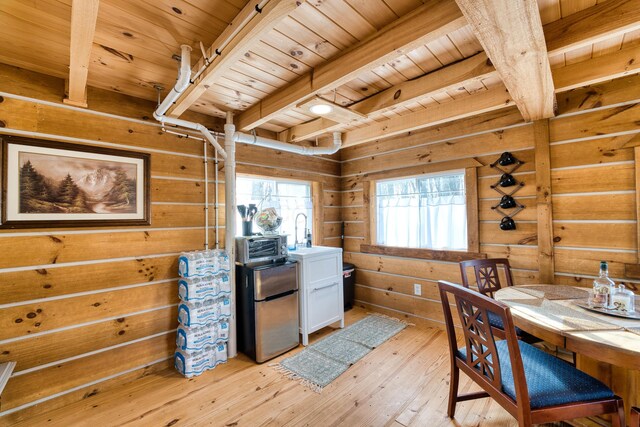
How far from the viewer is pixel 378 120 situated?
2.97 meters

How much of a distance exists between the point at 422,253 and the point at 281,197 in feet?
6.19

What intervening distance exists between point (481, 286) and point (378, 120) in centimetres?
191

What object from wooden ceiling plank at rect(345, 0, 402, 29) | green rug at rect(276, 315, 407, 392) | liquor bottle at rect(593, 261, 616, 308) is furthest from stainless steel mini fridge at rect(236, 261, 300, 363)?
liquor bottle at rect(593, 261, 616, 308)

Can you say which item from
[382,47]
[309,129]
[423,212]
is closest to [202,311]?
[309,129]

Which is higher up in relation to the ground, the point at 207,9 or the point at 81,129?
the point at 207,9

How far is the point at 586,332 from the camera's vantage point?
126 centimetres

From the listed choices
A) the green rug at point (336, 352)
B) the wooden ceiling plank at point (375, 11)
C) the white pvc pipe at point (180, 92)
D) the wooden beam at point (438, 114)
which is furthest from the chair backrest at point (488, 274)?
the white pvc pipe at point (180, 92)

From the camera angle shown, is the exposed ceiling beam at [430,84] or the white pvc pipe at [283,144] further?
the white pvc pipe at [283,144]

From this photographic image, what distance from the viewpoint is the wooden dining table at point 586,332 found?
1149 mm

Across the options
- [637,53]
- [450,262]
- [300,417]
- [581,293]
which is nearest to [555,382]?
[581,293]

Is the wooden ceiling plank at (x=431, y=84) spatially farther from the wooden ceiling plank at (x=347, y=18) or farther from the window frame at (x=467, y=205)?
the window frame at (x=467, y=205)

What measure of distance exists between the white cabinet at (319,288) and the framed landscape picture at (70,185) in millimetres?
1540

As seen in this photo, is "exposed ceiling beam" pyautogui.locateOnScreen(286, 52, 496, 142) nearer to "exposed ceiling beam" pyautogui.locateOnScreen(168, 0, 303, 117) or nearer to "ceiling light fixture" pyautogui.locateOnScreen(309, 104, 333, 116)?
"ceiling light fixture" pyautogui.locateOnScreen(309, 104, 333, 116)

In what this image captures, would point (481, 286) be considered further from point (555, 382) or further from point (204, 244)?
point (204, 244)
